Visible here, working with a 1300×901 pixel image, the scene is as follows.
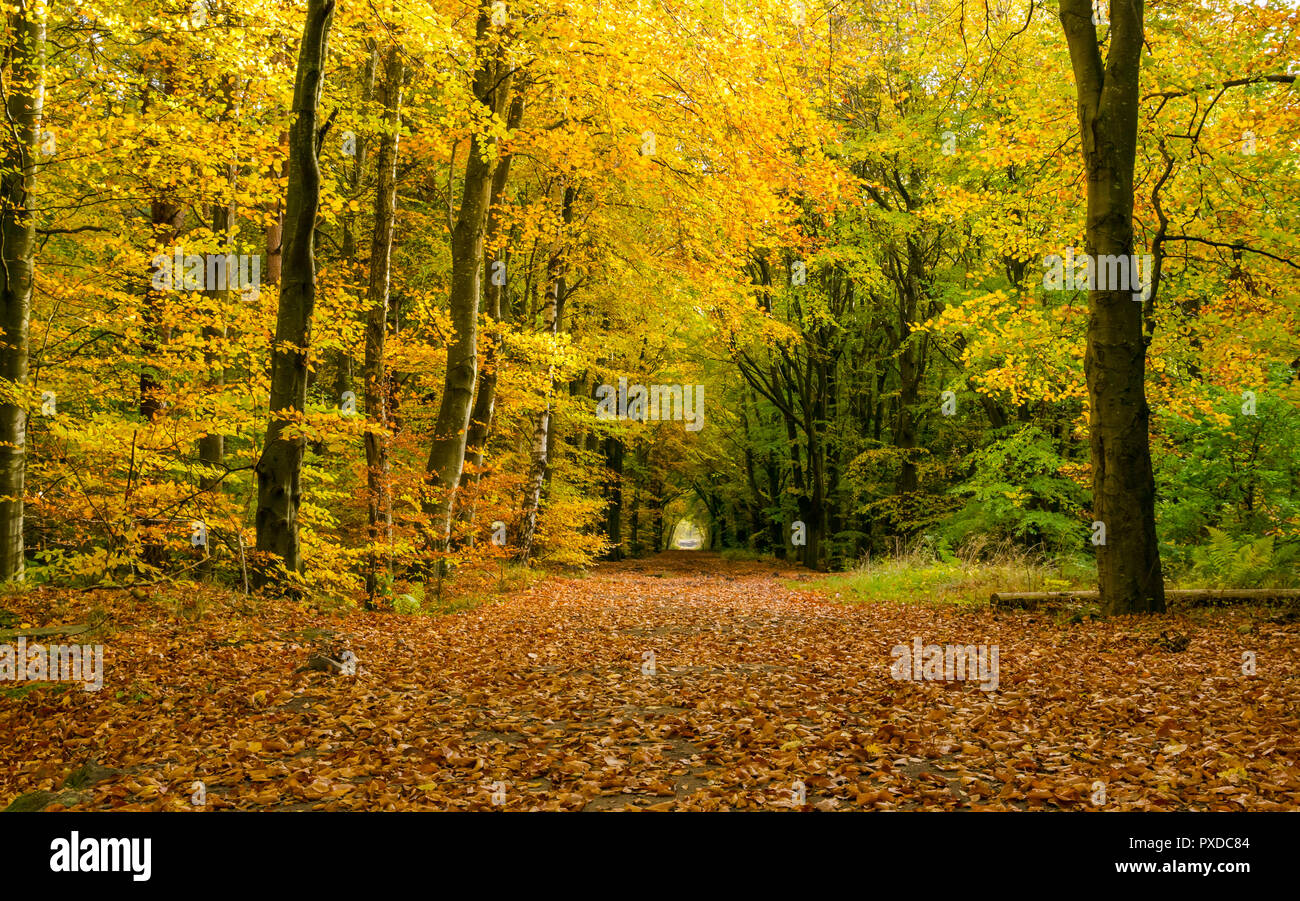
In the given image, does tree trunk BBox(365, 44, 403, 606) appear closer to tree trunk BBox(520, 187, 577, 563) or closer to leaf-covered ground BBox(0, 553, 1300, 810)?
leaf-covered ground BBox(0, 553, 1300, 810)

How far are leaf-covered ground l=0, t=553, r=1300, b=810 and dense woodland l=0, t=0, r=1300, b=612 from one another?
73.3 inches

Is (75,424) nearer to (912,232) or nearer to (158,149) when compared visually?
(158,149)

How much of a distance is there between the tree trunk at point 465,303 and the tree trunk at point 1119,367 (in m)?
9.24

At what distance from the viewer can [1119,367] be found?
9492 mm

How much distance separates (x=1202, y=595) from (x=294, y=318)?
41.0 feet

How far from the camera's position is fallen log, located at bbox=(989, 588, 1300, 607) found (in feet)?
33.3

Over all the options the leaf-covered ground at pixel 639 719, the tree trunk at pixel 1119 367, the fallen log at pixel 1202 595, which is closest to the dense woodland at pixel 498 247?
the tree trunk at pixel 1119 367

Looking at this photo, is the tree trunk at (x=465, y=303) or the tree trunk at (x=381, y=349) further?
the tree trunk at (x=465, y=303)

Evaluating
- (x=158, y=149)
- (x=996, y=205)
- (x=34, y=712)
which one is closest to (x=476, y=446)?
(x=158, y=149)

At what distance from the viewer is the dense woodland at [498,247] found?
33.2ft

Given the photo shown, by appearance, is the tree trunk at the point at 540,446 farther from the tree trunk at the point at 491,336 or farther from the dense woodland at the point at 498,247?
the tree trunk at the point at 491,336

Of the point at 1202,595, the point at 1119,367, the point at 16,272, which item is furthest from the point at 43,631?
the point at 1202,595

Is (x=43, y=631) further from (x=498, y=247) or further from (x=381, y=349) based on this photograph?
(x=498, y=247)
